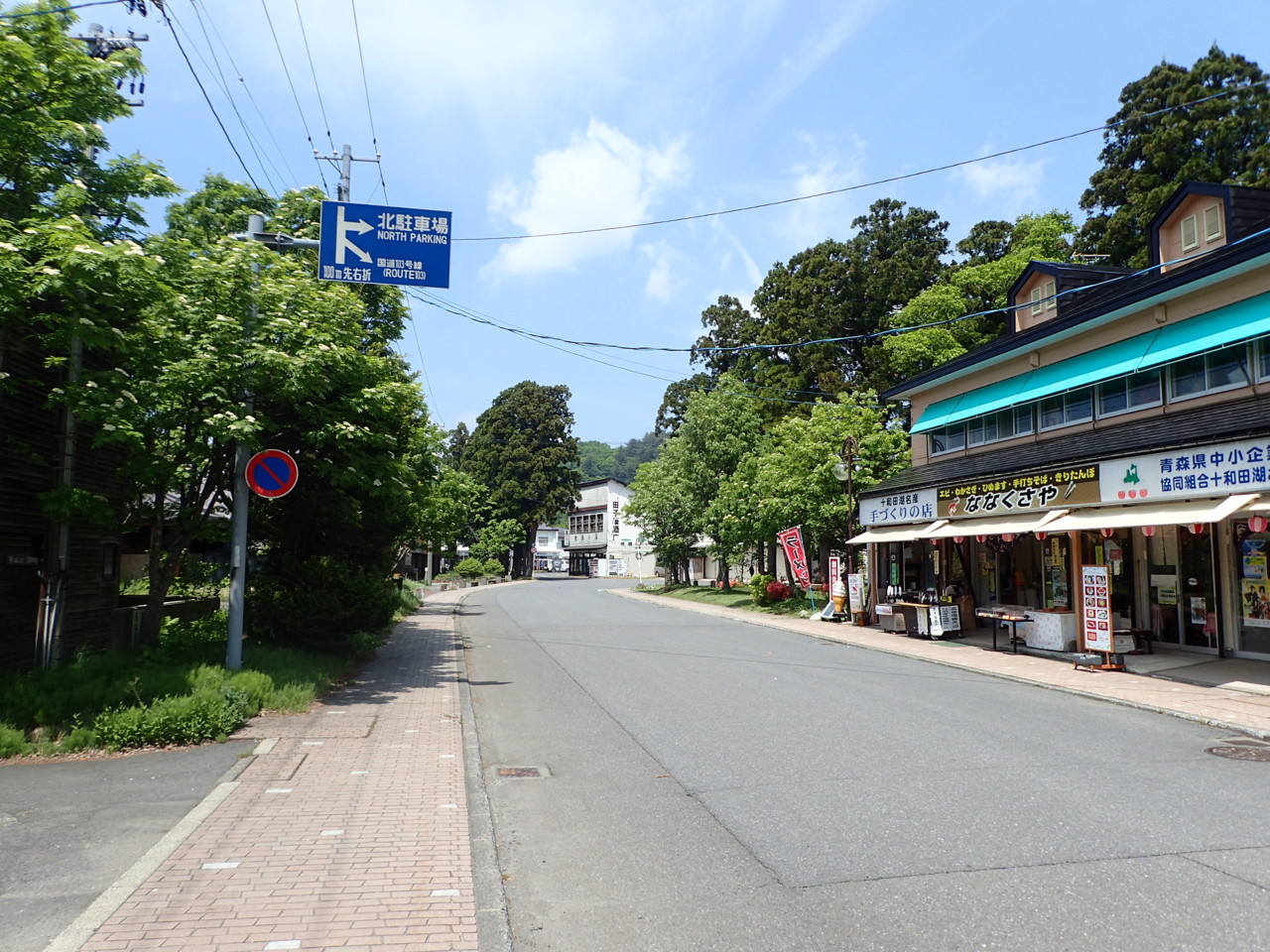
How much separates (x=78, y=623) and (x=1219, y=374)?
63.1 ft

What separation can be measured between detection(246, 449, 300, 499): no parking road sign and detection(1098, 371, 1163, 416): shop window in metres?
15.8

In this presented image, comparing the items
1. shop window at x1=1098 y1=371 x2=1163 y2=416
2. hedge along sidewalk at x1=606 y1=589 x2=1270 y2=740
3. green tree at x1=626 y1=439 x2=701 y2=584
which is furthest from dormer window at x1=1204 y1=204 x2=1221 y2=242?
green tree at x1=626 y1=439 x2=701 y2=584

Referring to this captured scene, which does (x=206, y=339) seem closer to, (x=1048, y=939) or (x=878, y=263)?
(x=1048, y=939)

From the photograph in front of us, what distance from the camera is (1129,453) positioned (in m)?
14.7

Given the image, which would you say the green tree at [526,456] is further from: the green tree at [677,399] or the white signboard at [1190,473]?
the white signboard at [1190,473]

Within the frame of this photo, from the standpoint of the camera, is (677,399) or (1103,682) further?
(677,399)

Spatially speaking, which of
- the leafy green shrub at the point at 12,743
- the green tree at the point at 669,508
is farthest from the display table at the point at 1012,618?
the green tree at the point at 669,508

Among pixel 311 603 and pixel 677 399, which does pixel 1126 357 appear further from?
pixel 677 399

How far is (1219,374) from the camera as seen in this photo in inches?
594

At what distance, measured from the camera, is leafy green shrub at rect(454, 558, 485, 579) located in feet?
209

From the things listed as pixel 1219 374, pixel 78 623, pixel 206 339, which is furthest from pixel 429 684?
pixel 1219 374

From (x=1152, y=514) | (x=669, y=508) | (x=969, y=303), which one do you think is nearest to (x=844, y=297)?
(x=969, y=303)

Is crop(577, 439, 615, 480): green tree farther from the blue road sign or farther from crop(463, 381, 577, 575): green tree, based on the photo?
the blue road sign

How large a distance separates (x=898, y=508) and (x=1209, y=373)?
8.63 metres
